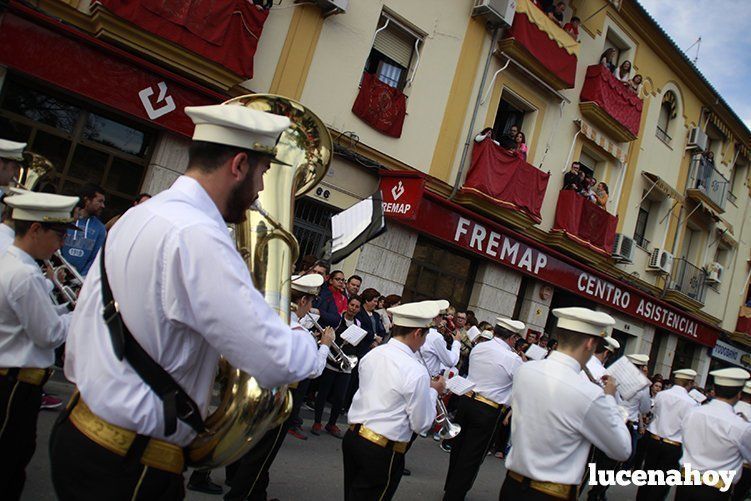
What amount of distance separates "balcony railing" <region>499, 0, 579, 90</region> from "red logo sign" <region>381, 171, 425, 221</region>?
171 inches

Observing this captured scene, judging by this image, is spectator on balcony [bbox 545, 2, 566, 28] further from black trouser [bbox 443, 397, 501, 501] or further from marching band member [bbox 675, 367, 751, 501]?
black trouser [bbox 443, 397, 501, 501]

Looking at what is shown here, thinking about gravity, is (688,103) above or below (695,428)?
above

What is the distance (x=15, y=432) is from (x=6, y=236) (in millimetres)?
1107

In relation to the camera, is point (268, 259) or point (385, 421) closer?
point (268, 259)

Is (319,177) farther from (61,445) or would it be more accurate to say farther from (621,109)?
(621,109)

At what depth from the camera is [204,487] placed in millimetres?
4480

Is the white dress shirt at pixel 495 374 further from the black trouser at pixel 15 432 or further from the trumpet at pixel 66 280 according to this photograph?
the black trouser at pixel 15 432

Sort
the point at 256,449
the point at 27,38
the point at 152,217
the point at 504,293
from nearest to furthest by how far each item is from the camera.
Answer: the point at 152,217
the point at 256,449
the point at 27,38
the point at 504,293

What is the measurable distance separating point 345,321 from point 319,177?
4532mm

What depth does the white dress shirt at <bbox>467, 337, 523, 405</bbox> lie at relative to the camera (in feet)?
19.8

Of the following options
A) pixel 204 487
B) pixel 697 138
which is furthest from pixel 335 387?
pixel 697 138

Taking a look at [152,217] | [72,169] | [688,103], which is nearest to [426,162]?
[72,169]

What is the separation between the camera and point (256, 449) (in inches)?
156

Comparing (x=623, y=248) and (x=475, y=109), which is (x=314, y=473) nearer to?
(x=475, y=109)
